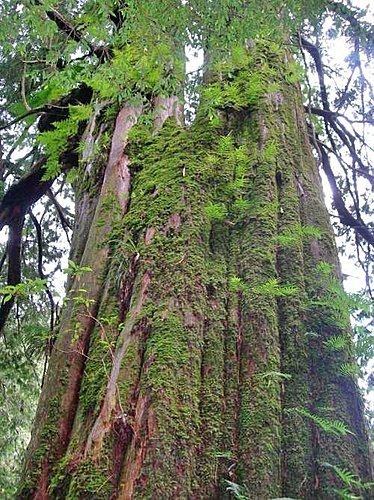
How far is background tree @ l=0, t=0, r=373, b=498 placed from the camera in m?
2.14

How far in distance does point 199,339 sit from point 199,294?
0.87 feet

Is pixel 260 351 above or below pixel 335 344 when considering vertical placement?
below

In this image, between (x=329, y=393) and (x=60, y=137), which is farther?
(x=60, y=137)

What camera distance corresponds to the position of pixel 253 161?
3398mm

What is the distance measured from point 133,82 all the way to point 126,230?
1341 millimetres

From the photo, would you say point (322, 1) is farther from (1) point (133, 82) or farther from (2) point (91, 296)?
(2) point (91, 296)

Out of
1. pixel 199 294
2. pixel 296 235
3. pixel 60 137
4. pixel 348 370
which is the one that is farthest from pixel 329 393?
pixel 60 137

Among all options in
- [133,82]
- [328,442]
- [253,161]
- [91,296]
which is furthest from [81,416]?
[133,82]

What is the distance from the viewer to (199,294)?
8.60ft

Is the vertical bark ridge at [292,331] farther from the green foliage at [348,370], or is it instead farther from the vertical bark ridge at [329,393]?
the green foliage at [348,370]

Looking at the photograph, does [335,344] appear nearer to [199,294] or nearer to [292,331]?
[292,331]

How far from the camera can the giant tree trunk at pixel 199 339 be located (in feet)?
6.93

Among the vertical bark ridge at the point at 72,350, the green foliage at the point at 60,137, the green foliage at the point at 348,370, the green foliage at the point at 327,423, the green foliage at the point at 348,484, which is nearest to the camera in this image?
the green foliage at the point at 348,484

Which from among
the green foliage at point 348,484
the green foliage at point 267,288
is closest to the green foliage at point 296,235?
the green foliage at point 267,288
